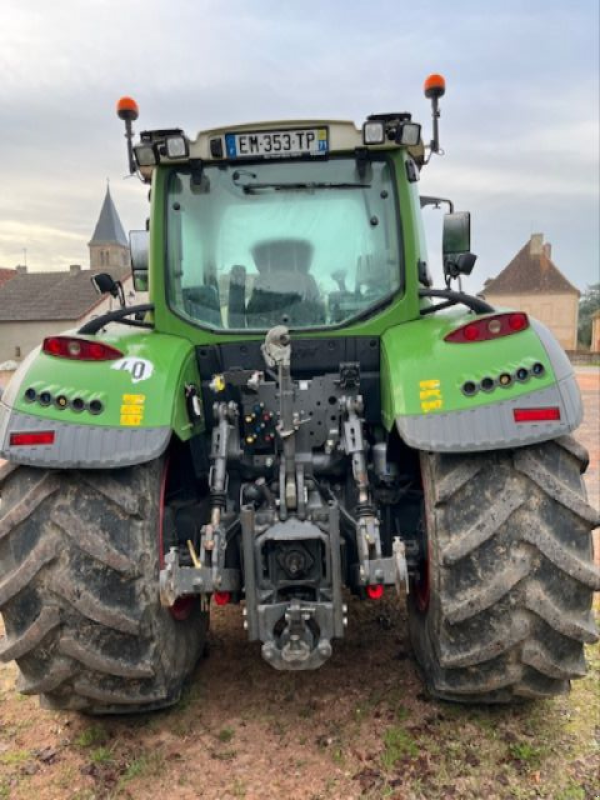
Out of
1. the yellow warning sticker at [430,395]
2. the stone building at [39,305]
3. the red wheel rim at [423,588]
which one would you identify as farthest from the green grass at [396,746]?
the stone building at [39,305]

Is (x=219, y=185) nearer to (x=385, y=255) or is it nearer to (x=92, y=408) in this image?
(x=385, y=255)

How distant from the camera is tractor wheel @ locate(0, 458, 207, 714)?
2463mm

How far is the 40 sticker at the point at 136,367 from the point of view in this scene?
2.66m

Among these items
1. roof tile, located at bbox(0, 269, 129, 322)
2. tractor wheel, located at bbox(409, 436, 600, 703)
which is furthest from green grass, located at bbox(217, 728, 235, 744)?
roof tile, located at bbox(0, 269, 129, 322)

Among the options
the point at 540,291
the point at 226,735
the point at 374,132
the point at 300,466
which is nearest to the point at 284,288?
the point at 374,132

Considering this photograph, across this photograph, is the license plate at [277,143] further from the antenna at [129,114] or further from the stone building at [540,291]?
the stone building at [540,291]

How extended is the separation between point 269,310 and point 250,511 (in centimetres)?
110

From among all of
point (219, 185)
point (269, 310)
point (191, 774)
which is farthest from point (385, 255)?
point (191, 774)

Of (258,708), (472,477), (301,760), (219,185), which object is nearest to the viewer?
(472,477)

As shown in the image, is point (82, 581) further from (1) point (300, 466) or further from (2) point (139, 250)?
(2) point (139, 250)

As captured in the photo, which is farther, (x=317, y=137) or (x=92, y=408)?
(x=317, y=137)

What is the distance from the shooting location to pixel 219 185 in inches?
126

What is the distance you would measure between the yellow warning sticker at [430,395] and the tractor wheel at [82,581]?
107cm

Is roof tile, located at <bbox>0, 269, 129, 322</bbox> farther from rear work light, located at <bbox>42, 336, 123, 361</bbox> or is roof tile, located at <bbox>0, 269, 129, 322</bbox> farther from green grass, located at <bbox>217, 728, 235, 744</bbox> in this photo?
green grass, located at <bbox>217, 728, 235, 744</bbox>
